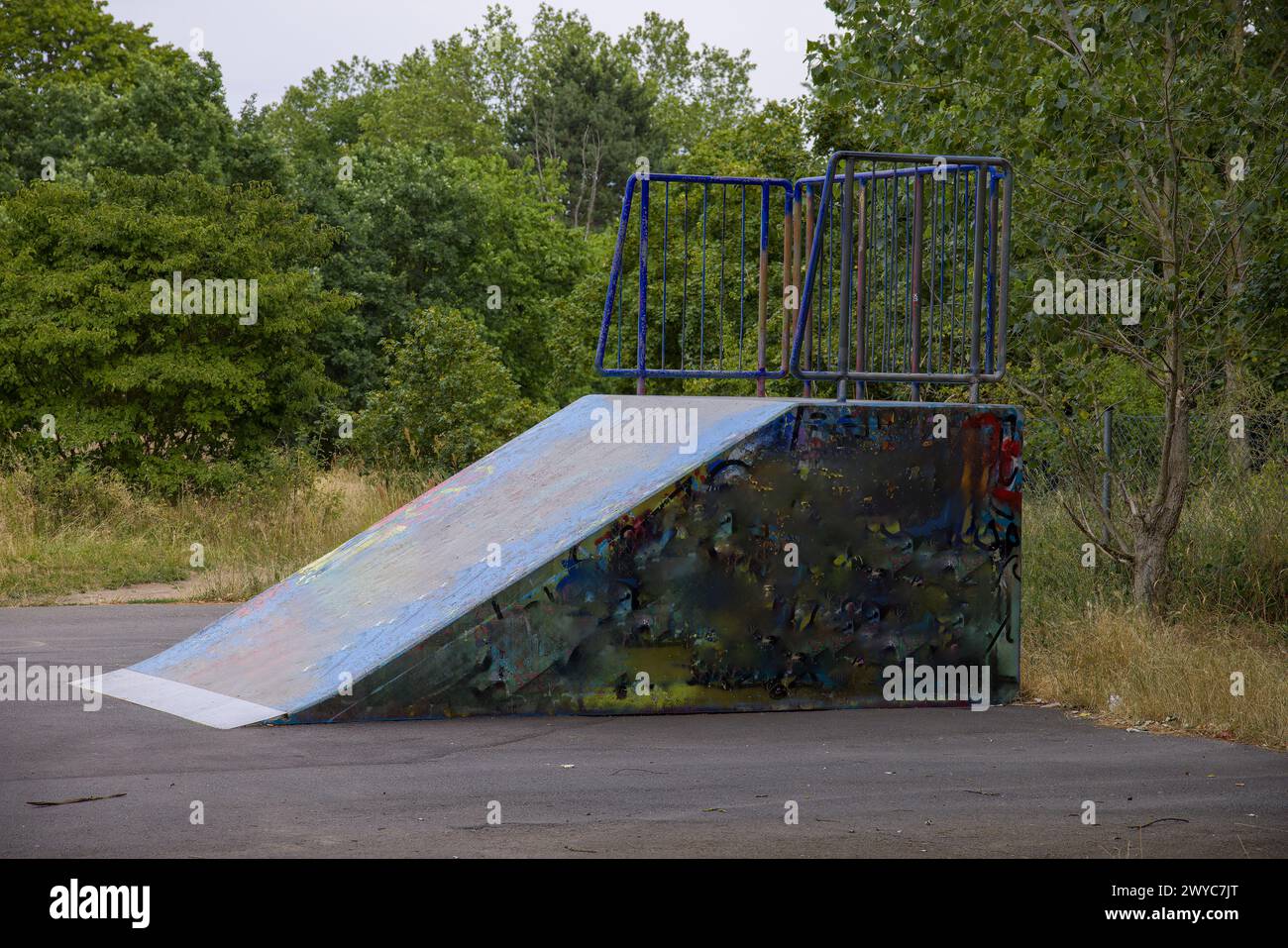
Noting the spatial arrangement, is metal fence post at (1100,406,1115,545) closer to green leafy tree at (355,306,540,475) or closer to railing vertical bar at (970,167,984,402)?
railing vertical bar at (970,167,984,402)

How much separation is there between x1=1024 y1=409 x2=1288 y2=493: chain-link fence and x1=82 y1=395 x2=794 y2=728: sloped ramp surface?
3325 mm

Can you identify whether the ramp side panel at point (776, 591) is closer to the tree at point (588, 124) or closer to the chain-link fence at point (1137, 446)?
the chain-link fence at point (1137, 446)

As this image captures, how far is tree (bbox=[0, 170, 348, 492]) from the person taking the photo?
687 inches

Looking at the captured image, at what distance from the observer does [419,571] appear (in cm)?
876

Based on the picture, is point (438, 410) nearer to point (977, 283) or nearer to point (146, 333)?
point (146, 333)

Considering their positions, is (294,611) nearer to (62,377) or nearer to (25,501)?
(25,501)

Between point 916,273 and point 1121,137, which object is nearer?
point 916,273

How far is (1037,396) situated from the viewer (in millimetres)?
10875

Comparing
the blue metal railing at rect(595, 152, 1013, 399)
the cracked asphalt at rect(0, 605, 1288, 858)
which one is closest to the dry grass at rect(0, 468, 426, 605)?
the blue metal railing at rect(595, 152, 1013, 399)

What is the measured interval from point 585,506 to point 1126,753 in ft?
10.7

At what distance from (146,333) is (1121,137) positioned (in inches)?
484

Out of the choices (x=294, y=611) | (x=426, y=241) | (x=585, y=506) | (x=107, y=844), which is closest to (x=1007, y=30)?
(x=585, y=506)

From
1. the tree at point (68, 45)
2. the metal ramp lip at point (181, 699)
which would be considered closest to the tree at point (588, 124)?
the tree at point (68, 45)

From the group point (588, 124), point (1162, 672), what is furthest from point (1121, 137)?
point (588, 124)
